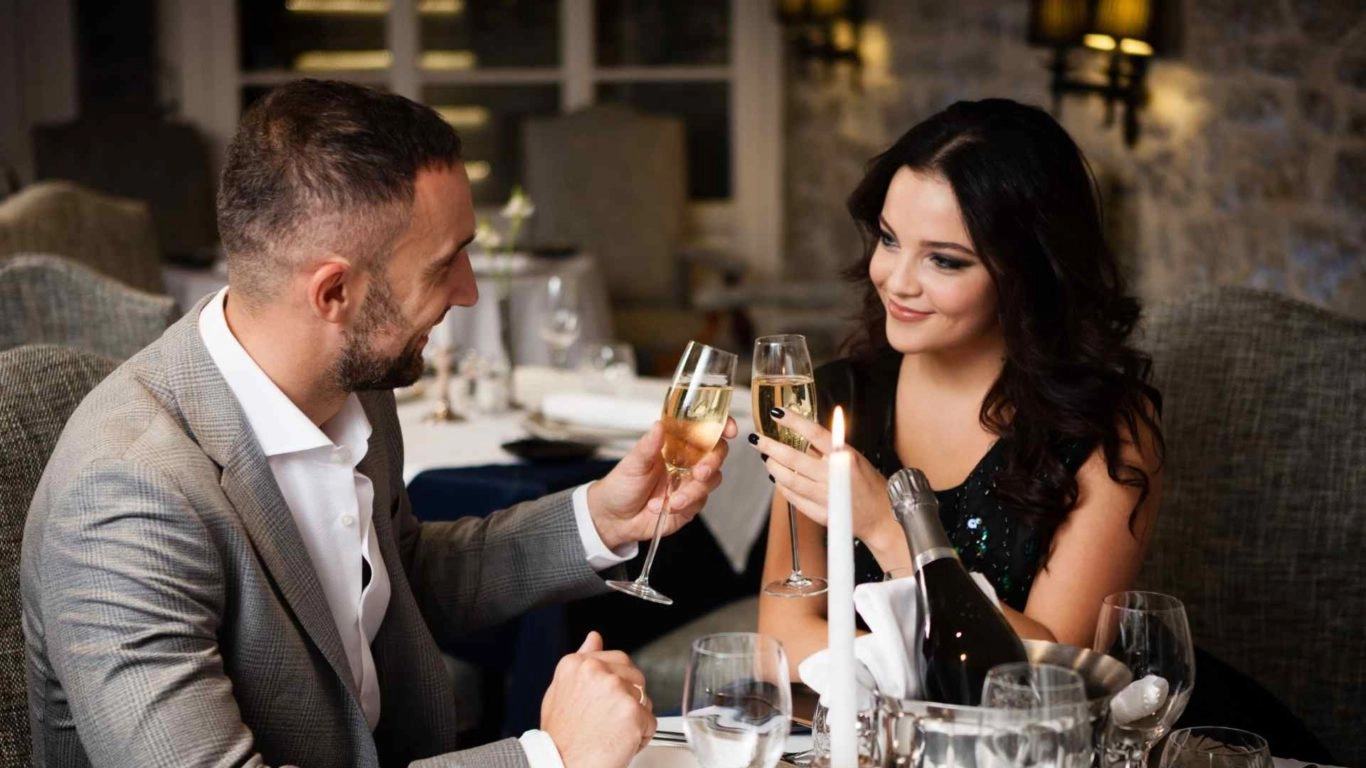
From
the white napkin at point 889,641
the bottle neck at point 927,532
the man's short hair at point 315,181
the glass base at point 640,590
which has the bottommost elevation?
the glass base at point 640,590

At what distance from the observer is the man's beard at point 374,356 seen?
1.56 metres

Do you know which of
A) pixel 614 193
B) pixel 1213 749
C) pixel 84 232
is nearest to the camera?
pixel 1213 749

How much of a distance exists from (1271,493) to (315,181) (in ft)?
5.10

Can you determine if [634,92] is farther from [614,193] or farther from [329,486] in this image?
[329,486]

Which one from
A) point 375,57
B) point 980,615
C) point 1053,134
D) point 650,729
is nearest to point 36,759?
point 650,729

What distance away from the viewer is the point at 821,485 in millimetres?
1640

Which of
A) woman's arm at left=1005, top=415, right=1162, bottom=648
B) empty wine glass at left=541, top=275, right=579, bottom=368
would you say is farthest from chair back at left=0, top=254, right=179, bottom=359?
woman's arm at left=1005, top=415, right=1162, bottom=648

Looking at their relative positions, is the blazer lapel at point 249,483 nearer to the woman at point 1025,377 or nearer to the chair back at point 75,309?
the woman at point 1025,377

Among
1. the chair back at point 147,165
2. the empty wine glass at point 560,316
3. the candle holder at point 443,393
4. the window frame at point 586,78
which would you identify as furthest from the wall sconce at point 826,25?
the candle holder at point 443,393

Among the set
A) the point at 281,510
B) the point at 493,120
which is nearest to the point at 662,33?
the point at 493,120

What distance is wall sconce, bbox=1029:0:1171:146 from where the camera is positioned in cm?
374

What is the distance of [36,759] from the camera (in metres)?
1.60

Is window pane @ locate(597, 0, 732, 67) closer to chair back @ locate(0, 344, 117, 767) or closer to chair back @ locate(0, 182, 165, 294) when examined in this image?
chair back @ locate(0, 182, 165, 294)

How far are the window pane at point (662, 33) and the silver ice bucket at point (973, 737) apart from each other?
6.63 meters
